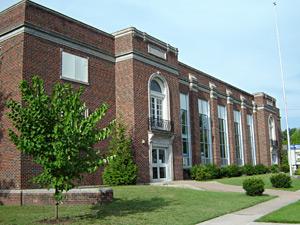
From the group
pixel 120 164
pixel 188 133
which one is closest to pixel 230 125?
pixel 188 133

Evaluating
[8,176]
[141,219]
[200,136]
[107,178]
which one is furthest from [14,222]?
[200,136]

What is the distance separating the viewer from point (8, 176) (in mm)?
19047

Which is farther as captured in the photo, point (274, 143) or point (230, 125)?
point (274, 143)

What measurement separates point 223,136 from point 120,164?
19.0 metres

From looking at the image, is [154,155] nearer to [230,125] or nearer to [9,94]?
[9,94]

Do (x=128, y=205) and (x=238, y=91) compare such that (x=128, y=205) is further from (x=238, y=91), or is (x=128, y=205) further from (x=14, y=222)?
(x=238, y=91)

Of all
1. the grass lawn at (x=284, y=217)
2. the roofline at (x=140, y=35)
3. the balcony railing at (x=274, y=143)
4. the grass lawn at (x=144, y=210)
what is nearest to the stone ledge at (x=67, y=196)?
the grass lawn at (x=144, y=210)

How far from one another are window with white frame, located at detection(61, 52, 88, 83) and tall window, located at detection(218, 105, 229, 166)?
1984cm

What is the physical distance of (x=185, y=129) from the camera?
32594mm

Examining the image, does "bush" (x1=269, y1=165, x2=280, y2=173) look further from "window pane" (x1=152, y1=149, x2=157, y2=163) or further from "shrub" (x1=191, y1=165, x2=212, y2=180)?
"window pane" (x1=152, y1=149, x2=157, y2=163)

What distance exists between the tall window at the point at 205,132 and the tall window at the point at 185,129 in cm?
242

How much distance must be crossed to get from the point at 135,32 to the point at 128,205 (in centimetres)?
1404

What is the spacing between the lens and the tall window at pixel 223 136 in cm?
3896

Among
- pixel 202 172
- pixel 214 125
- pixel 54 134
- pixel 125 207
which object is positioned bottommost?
pixel 125 207
